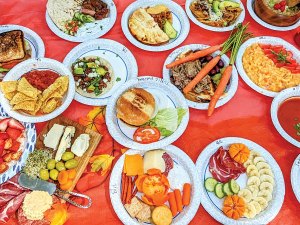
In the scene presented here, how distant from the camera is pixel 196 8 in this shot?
12.6 feet

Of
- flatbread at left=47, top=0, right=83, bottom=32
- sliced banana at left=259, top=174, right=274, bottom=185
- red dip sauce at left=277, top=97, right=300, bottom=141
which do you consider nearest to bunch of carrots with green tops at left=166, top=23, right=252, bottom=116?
red dip sauce at left=277, top=97, right=300, bottom=141

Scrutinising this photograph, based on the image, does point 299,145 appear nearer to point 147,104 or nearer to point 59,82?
point 147,104

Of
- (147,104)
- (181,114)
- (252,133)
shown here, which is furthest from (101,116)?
(252,133)

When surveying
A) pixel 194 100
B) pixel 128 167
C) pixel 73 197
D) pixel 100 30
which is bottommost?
pixel 73 197

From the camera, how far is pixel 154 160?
2879 mm

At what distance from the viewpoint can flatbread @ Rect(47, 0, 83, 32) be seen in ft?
12.0

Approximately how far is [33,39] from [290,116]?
2.66 metres

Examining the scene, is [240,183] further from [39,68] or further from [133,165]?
[39,68]

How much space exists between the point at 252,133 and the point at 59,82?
1823 millimetres

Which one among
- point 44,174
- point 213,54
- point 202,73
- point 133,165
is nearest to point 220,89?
point 202,73

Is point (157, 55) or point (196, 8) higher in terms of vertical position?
point (196, 8)

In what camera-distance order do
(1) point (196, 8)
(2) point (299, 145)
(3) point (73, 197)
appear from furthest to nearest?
1. (1) point (196, 8)
2. (2) point (299, 145)
3. (3) point (73, 197)

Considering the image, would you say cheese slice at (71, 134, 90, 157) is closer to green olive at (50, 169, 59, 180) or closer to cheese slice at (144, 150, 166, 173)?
green olive at (50, 169, 59, 180)

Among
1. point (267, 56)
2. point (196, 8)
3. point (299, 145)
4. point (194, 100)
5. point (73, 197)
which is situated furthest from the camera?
point (196, 8)
